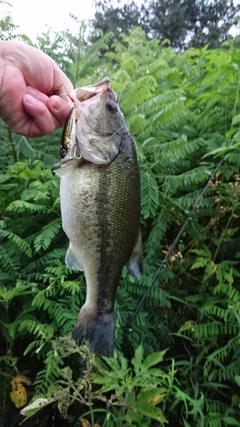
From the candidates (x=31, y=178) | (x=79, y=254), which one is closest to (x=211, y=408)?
(x=79, y=254)

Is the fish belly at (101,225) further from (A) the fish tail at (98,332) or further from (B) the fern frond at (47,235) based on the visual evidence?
(B) the fern frond at (47,235)

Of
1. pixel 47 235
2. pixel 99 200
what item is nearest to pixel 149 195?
pixel 47 235

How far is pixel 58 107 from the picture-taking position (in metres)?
1.66

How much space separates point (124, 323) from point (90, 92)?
1493 millimetres

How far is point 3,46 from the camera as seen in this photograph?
1.71 metres

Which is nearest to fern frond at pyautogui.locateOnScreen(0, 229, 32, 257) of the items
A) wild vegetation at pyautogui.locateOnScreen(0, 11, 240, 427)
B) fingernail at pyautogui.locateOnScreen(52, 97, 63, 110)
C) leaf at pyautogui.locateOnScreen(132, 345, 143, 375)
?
wild vegetation at pyautogui.locateOnScreen(0, 11, 240, 427)

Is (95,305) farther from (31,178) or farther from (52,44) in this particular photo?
(52,44)

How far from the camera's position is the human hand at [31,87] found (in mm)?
1689

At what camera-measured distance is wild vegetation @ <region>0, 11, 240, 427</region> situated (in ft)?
7.97

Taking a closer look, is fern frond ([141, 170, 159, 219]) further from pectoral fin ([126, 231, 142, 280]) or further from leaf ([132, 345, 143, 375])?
pectoral fin ([126, 231, 142, 280])

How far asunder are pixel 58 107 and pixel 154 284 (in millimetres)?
1402

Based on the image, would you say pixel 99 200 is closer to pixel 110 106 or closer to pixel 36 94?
pixel 110 106

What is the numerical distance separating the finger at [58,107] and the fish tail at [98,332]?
2.48 feet

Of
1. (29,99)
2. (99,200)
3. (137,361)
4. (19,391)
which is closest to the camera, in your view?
(99,200)
